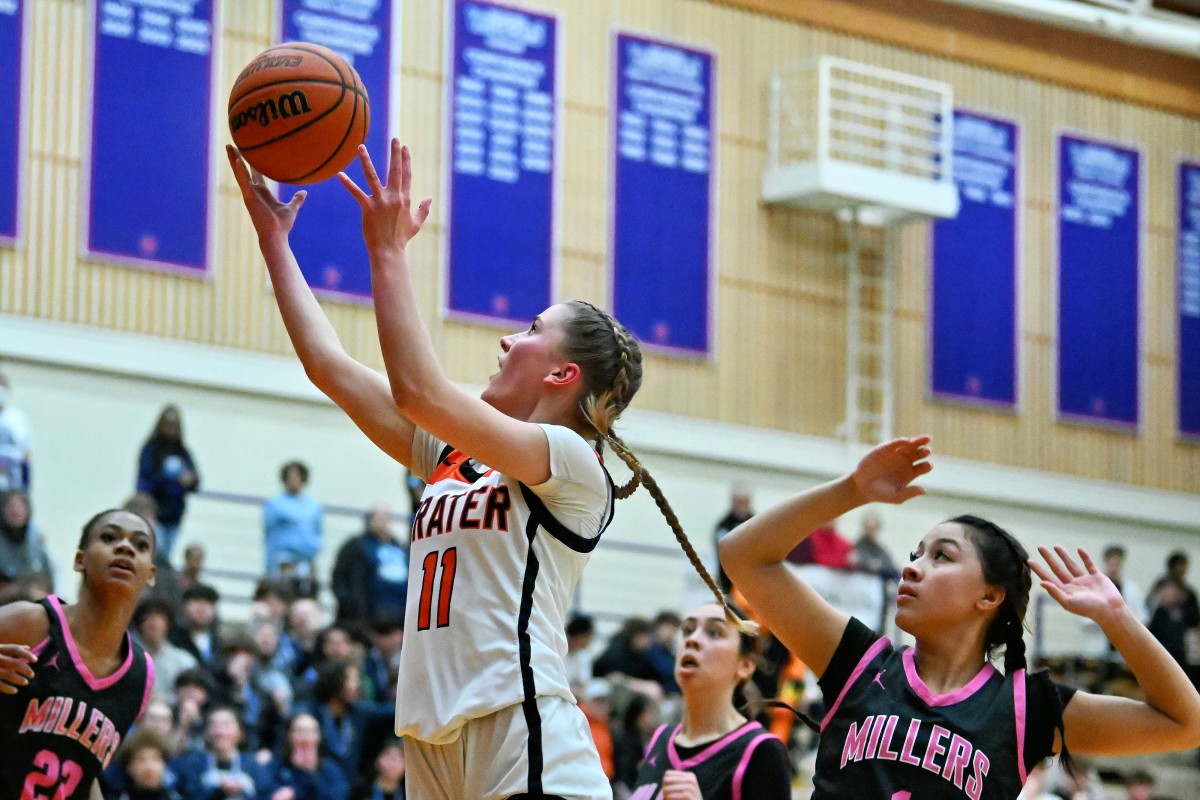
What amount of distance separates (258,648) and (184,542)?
360cm

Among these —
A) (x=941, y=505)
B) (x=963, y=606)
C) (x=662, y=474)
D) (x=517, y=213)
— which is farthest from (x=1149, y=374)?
(x=963, y=606)

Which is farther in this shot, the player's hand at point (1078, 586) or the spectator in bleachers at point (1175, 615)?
the spectator in bleachers at point (1175, 615)

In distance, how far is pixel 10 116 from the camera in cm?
1430

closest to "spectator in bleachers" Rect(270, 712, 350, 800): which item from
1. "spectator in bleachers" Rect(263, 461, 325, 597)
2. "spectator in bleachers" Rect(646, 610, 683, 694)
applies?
"spectator in bleachers" Rect(646, 610, 683, 694)

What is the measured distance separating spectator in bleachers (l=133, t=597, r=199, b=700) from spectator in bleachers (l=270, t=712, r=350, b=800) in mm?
825

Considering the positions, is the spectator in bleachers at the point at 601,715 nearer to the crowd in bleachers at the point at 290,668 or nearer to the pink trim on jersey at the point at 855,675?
the crowd in bleachers at the point at 290,668

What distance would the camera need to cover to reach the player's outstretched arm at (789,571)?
4.34m

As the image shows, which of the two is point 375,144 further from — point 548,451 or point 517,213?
point 548,451

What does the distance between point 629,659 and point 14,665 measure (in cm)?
802

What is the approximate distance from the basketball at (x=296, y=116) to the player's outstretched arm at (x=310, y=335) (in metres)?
0.11

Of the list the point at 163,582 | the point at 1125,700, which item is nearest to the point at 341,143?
the point at 1125,700

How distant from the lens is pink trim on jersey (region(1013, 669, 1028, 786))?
14.0 feet

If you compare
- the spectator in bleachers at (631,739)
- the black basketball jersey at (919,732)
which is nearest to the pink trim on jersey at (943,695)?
the black basketball jersey at (919,732)

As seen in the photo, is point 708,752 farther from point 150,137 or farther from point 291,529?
point 150,137
